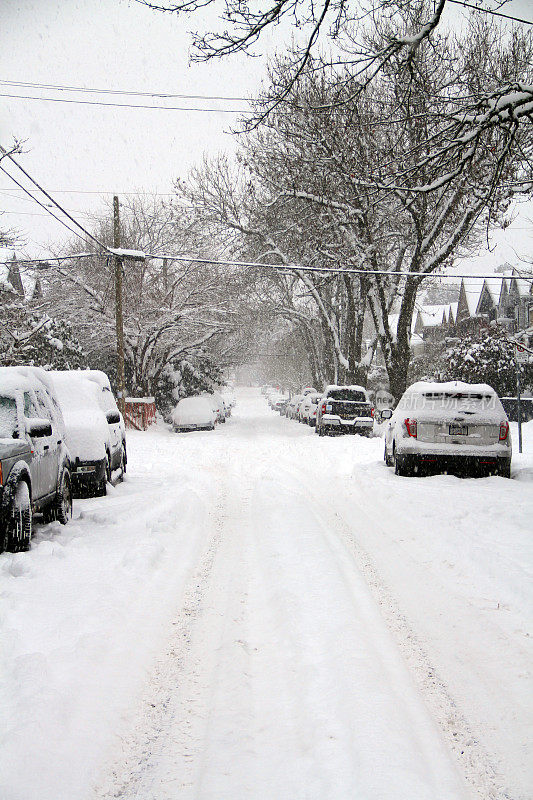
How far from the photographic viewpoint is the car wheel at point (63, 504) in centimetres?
829

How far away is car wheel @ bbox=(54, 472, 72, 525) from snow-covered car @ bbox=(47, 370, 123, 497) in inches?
61.2

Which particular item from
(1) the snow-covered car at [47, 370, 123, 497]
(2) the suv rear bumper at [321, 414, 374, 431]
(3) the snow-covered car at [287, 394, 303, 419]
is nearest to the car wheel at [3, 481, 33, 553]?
(1) the snow-covered car at [47, 370, 123, 497]

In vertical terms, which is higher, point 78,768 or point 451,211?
point 451,211

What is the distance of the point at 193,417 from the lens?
102 ft

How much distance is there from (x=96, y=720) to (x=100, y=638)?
111cm

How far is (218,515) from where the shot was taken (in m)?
9.20

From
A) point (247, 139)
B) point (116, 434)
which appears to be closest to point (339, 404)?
point (247, 139)

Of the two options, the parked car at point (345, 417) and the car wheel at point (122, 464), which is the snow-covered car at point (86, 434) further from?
the parked car at point (345, 417)

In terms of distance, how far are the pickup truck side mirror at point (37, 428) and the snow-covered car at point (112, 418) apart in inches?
160

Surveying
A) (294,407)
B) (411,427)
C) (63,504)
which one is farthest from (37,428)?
(294,407)

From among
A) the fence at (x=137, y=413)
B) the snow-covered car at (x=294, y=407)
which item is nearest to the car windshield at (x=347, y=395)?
the fence at (x=137, y=413)

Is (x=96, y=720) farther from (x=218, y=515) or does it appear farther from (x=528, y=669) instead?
(x=218, y=515)

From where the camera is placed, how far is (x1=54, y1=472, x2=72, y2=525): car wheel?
8289 mm

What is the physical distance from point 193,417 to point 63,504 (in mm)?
22765
